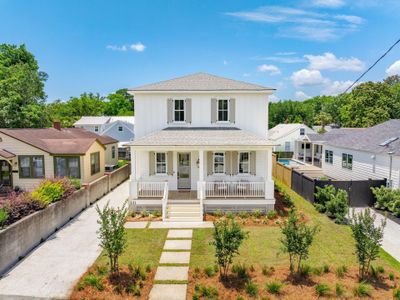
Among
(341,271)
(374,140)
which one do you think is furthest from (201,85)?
(374,140)

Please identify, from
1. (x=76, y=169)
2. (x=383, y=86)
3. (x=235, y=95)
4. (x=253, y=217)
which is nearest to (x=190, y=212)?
(x=253, y=217)

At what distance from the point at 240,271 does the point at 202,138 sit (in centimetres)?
846

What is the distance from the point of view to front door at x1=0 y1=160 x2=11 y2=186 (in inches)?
744

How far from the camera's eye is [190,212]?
14250 millimetres

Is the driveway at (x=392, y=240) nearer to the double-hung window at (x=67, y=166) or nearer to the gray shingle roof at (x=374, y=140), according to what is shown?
the gray shingle roof at (x=374, y=140)

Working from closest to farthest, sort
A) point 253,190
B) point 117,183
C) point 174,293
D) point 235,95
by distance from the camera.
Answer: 1. point 174,293
2. point 253,190
3. point 235,95
4. point 117,183

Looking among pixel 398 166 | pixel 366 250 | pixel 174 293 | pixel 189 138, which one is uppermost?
pixel 189 138

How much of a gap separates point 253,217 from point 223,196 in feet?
6.27

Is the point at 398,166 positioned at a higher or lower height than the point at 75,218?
higher

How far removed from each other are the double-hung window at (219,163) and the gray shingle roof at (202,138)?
127 cm

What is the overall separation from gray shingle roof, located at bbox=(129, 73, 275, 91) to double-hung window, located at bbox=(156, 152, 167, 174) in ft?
13.4

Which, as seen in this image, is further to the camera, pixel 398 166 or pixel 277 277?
pixel 398 166

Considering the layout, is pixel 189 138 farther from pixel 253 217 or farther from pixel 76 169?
pixel 76 169

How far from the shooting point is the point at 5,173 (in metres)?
19.0
